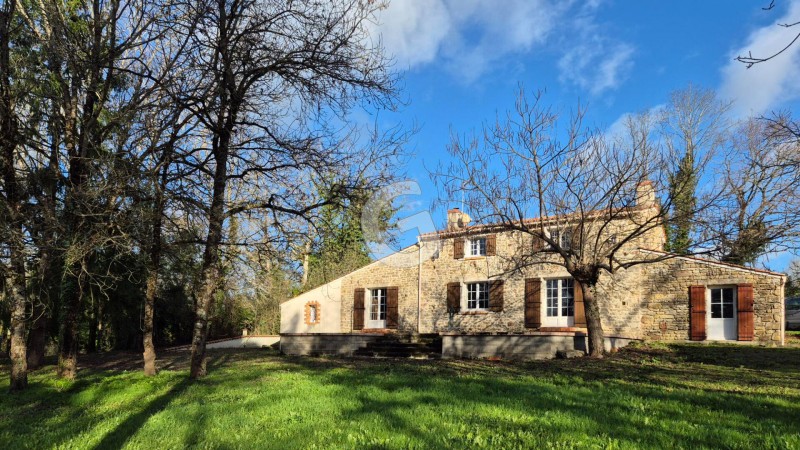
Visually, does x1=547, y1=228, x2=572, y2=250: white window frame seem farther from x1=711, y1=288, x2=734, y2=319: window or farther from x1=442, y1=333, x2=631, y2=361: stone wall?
x1=711, y1=288, x2=734, y2=319: window

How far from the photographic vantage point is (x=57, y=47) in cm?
814

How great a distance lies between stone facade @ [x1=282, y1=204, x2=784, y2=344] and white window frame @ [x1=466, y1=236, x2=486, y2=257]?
25cm

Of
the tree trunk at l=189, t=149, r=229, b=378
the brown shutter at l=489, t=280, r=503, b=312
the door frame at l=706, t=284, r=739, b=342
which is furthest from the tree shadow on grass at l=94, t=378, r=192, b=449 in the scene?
the door frame at l=706, t=284, r=739, b=342

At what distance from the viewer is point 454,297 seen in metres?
21.1

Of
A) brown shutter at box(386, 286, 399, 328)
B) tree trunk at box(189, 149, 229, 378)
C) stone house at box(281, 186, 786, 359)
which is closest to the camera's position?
tree trunk at box(189, 149, 229, 378)

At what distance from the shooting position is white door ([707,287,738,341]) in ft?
54.9

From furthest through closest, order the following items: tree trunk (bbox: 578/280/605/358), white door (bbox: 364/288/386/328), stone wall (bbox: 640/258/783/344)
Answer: white door (bbox: 364/288/386/328)
stone wall (bbox: 640/258/783/344)
tree trunk (bbox: 578/280/605/358)

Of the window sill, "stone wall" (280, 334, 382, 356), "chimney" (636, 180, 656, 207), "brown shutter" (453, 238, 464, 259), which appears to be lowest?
"stone wall" (280, 334, 382, 356)

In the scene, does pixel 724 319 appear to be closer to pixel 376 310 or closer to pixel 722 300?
pixel 722 300

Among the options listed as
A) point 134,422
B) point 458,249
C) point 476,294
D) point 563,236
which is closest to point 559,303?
point 476,294

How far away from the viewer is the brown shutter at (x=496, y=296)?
20125mm

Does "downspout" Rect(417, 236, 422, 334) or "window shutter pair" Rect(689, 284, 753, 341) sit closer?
"window shutter pair" Rect(689, 284, 753, 341)

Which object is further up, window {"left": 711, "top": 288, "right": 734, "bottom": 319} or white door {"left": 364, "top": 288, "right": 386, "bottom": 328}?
window {"left": 711, "top": 288, "right": 734, "bottom": 319}

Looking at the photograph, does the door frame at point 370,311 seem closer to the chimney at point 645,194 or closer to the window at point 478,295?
the window at point 478,295
